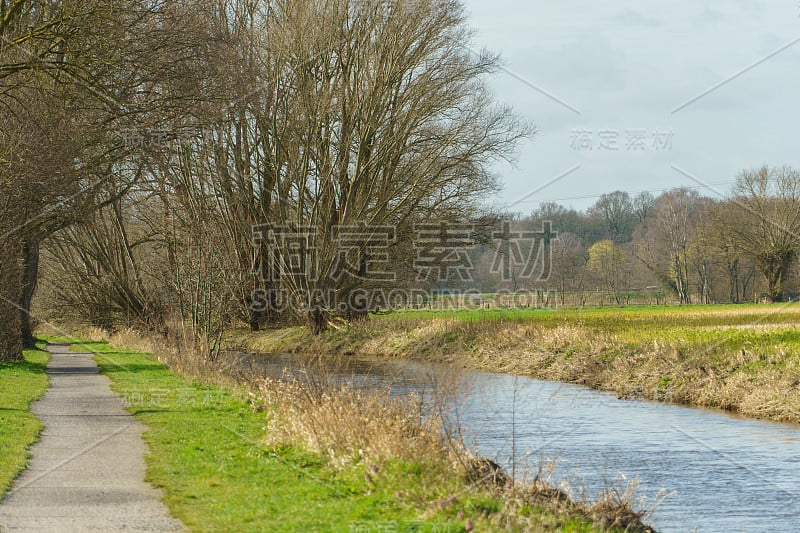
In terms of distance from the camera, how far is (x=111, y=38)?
17016 mm

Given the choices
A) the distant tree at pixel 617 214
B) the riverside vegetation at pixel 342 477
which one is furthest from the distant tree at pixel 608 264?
the riverside vegetation at pixel 342 477

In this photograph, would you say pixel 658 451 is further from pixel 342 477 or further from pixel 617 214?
pixel 617 214

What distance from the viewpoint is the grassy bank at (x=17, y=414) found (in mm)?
10453

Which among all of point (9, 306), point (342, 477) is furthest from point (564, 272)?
point (342, 477)

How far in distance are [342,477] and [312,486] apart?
0.39 metres

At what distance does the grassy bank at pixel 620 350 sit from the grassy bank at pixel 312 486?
260 inches

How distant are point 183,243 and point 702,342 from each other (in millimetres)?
14648

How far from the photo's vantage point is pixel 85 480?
964 centimetres

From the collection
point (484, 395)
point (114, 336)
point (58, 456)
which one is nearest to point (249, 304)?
point (114, 336)

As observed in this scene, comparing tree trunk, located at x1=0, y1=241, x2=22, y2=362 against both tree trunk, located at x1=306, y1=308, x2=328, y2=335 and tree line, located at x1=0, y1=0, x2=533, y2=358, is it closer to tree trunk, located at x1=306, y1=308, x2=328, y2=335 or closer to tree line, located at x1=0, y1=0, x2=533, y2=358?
tree line, located at x1=0, y1=0, x2=533, y2=358

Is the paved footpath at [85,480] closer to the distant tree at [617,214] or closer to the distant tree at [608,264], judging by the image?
the distant tree at [608,264]

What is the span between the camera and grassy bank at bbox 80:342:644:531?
25.9ft

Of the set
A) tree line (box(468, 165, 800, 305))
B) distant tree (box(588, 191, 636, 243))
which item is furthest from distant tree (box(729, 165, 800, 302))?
distant tree (box(588, 191, 636, 243))

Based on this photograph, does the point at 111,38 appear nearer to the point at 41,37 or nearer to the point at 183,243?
the point at 41,37
